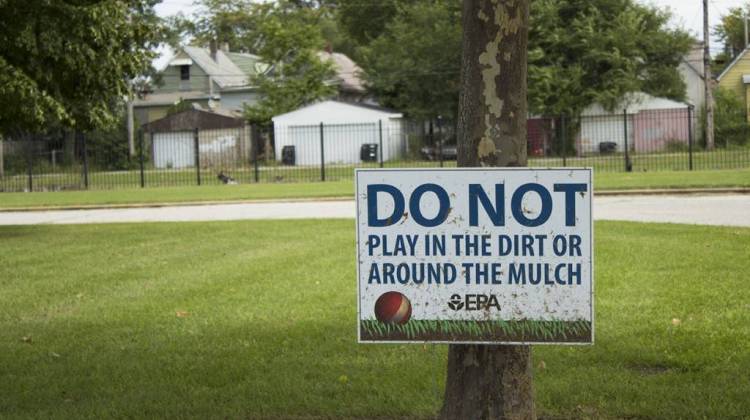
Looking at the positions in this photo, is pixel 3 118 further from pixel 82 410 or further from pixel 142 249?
pixel 82 410

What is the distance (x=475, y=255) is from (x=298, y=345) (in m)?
2.93

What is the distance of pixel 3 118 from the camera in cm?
1494

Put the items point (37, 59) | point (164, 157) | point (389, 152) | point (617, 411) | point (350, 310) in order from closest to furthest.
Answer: point (617, 411), point (350, 310), point (37, 59), point (389, 152), point (164, 157)

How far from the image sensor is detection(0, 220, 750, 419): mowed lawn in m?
5.70

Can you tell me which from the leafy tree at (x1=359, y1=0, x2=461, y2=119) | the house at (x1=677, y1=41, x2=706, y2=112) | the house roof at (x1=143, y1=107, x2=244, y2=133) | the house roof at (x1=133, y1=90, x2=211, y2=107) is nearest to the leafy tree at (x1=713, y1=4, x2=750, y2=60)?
the house at (x1=677, y1=41, x2=706, y2=112)

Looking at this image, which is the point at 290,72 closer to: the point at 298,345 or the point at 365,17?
the point at 365,17

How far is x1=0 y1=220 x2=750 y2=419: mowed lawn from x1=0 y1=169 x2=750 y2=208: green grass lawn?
11.9 m

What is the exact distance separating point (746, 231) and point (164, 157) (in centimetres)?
4370

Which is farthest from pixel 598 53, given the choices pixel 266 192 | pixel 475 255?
pixel 475 255

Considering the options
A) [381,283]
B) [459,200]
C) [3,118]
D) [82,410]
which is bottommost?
[82,410]

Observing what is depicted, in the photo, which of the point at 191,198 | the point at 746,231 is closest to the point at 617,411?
the point at 746,231

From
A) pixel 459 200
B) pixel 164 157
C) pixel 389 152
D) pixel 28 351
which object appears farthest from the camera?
pixel 164 157

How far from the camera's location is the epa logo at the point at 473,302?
14.8ft

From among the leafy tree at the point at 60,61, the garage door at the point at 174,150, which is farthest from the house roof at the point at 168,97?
the leafy tree at the point at 60,61
